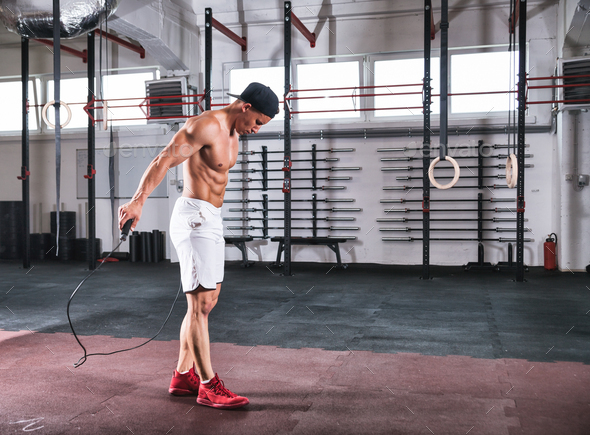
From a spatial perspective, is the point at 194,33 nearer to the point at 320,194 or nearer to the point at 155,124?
the point at 155,124

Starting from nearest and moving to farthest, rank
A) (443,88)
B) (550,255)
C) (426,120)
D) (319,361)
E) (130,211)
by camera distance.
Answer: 1. (130,211)
2. (319,361)
3. (443,88)
4. (426,120)
5. (550,255)

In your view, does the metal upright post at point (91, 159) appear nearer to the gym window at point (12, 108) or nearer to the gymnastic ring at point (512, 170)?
the gym window at point (12, 108)

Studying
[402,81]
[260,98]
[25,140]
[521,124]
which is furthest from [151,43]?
[260,98]

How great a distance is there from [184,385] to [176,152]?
1.00 metres

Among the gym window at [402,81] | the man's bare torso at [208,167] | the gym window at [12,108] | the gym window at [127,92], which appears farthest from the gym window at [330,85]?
the man's bare torso at [208,167]

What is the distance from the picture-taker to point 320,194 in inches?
294

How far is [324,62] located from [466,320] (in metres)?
4.99

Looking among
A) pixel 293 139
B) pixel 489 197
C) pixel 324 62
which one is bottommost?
pixel 489 197

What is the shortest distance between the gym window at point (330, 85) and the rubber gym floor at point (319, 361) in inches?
128

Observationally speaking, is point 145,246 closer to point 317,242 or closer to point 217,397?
point 317,242

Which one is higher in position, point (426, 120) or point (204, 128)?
point (426, 120)

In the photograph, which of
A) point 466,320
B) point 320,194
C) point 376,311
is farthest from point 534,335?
point 320,194

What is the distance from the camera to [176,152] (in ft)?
6.40

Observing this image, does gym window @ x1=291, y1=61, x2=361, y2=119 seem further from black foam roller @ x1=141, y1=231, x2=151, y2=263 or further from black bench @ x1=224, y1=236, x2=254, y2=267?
black foam roller @ x1=141, y1=231, x2=151, y2=263
